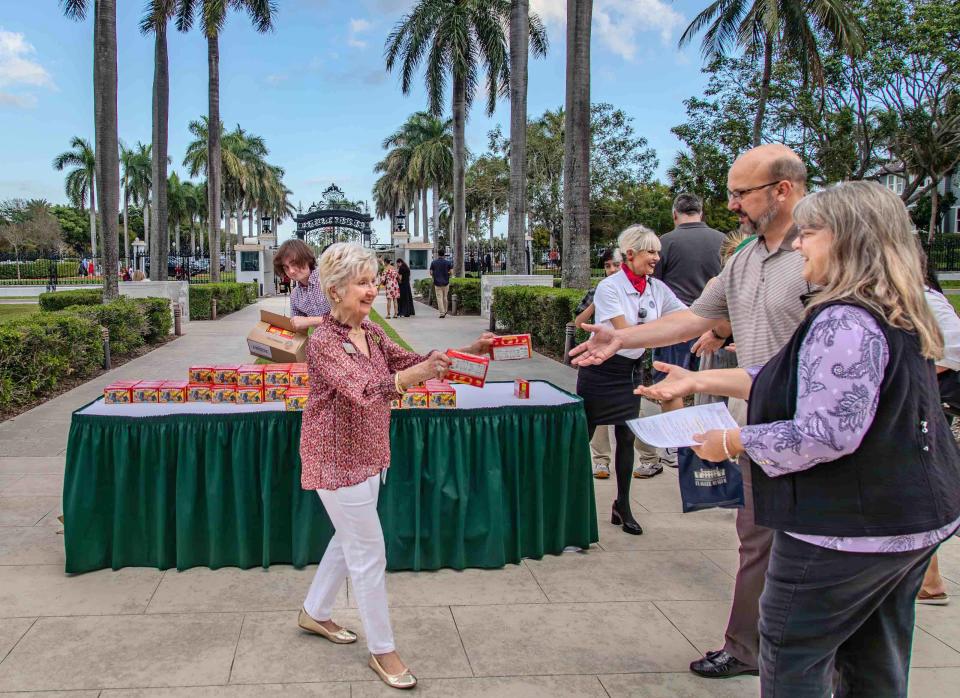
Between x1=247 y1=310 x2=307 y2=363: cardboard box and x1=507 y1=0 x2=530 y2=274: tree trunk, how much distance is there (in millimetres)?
14993

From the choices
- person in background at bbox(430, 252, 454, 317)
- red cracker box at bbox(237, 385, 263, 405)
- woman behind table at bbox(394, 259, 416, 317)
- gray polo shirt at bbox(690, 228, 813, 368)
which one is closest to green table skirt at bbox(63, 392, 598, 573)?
red cracker box at bbox(237, 385, 263, 405)

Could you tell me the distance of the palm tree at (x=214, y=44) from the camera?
71.5ft

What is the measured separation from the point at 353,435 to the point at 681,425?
4.19 ft

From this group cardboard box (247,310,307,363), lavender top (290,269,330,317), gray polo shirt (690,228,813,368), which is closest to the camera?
gray polo shirt (690,228,813,368)

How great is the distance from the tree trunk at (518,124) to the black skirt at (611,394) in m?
14.9

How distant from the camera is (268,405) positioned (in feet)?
13.9

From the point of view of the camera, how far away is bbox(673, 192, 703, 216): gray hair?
6.09m

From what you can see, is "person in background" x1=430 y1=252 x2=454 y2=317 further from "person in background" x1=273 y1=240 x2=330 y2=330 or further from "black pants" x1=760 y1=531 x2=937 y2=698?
"black pants" x1=760 y1=531 x2=937 y2=698

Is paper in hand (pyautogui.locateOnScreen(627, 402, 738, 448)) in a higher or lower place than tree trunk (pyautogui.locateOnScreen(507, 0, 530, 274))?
lower

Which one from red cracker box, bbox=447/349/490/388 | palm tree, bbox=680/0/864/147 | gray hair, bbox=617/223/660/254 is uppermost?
palm tree, bbox=680/0/864/147

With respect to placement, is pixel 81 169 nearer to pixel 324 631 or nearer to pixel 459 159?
pixel 459 159

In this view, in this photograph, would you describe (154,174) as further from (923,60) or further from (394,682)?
(923,60)

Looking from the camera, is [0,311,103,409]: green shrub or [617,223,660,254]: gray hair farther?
[0,311,103,409]: green shrub

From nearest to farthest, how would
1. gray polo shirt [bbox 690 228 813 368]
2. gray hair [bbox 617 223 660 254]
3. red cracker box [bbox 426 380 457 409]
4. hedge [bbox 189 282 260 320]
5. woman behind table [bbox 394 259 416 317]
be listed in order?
gray polo shirt [bbox 690 228 813 368] → red cracker box [bbox 426 380 457 409] → gray hair [bbox 617 223 660 254] → hedge [bbox 189 282 260 320] → woman behind table [bbox 394 259 416 317]
